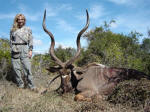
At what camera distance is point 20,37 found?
4891 millimetres

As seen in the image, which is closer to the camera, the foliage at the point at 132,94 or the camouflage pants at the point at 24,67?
the foliage at the point at 132,94

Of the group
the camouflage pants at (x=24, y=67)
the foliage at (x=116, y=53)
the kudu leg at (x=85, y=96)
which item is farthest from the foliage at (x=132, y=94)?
the foliage at (x=116, y=53)

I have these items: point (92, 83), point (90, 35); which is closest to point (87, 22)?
point (92, 83)

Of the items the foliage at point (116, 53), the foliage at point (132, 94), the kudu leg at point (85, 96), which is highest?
the foliage at point (116, 53)

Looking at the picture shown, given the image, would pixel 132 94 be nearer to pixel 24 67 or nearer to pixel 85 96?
pixel 85 96

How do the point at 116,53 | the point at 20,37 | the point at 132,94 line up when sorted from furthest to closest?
the point at 116,53 < the point at 20,37 < the point at 132,94

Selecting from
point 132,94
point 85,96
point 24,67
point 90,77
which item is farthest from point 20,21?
point 132,94

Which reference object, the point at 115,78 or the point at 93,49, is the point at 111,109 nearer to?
the point at 115,78

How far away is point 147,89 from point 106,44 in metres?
6.53

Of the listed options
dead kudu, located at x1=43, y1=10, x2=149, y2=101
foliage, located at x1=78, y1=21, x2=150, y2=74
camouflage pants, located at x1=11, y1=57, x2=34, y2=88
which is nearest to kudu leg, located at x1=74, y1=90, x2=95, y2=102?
dead kudu, located at x1=43, y1=10, x2=149, y2=101

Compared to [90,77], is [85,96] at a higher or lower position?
lower

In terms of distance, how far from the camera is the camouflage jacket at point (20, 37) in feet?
16.0

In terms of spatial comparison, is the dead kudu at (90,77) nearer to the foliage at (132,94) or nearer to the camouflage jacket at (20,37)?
the foliage at (132,94)

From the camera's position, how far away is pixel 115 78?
4.41 metres
